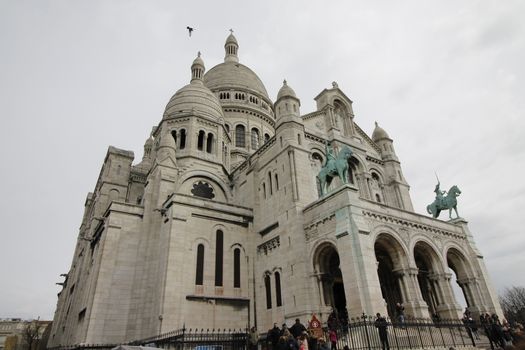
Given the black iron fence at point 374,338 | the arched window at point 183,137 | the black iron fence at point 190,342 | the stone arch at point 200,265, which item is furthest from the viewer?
the arched window at point 183,137

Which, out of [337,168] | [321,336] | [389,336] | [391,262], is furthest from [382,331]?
[337,168]

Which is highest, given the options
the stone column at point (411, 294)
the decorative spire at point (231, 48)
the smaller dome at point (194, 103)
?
the decorative spire at point (231, 48)

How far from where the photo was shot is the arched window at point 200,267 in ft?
72.8

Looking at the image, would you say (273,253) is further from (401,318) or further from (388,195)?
(388,195)

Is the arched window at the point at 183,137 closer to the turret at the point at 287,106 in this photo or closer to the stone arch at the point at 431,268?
the turret at the point at 287,106

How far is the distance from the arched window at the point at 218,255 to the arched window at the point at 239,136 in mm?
17734

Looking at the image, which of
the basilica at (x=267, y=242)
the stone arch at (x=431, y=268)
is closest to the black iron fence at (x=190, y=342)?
the basilica at (x=267, y=242)

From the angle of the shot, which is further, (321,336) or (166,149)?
(166,149)

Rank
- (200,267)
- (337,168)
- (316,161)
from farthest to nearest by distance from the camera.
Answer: (316,161) < (200,267) < (337,168)

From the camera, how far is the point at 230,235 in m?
24.9

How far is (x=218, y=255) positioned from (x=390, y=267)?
1146cm

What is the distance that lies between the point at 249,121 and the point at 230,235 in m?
21.0

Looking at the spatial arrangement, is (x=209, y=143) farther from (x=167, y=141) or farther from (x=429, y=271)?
(x=429, y=271)

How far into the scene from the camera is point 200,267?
22734mm
